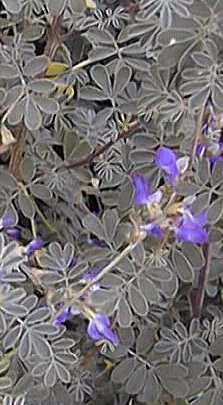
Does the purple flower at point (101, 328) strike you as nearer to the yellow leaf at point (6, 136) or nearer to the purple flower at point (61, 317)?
the purple flower at point (61, 317)

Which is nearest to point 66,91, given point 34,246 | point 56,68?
point 56,68

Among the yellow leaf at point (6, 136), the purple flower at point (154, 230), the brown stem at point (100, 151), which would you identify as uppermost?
the yellow leaf at point (6, 136)

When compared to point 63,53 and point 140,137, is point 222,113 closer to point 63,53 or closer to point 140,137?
point 140,137

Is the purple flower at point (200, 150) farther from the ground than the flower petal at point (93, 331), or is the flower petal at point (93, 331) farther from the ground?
the purple flower at point (200, 150)

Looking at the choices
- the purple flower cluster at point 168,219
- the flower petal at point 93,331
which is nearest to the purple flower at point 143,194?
the purple flower cluster at point 168,219

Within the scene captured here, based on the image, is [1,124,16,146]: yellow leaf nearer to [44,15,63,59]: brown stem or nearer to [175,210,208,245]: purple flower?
[44,15,63,59]: brown stem

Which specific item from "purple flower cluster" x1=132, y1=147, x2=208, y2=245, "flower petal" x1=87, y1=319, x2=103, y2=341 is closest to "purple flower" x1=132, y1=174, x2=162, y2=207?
"purple flower cluster" x1=132, y1=147, x2=208, y2=245

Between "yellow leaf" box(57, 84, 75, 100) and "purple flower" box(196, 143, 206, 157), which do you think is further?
"yellow leaf" box(57, 84, 75, 100)

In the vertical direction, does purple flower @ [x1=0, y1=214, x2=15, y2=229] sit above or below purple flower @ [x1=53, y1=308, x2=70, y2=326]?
above

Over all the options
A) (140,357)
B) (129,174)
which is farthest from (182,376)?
(129,174)
